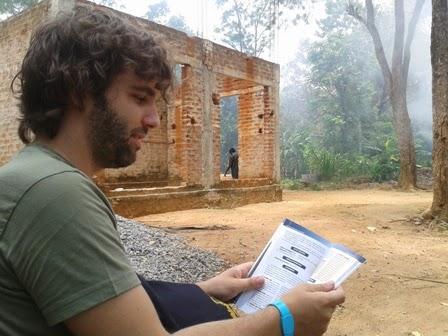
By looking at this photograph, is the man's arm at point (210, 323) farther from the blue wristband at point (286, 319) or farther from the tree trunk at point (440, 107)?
the tree trunk at point (440, 107)

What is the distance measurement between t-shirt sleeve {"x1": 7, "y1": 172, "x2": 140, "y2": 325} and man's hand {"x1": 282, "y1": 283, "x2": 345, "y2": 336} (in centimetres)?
51

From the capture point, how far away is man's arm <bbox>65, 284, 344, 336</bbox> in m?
0.90

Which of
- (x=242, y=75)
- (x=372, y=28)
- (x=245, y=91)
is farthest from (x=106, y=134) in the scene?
(x=372, y=28)

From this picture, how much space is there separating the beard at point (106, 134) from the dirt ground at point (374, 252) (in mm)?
2323

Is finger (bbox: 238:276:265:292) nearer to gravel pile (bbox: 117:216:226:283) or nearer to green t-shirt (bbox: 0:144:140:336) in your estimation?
green t-shirt (bbox: 0:144:140:336)

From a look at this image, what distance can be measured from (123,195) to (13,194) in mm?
6975

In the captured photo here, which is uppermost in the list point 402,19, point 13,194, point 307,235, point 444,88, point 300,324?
point 402,19

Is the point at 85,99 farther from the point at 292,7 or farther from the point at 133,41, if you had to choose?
the point at 292,7

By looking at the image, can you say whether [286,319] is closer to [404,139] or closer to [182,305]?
[182,305]

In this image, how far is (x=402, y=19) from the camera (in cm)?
1412

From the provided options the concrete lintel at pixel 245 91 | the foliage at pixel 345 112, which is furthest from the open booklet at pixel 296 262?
the foliage at pixel 345 112

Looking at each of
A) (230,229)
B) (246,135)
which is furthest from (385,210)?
(246,135)

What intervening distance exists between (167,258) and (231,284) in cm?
267

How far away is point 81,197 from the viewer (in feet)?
3.06
